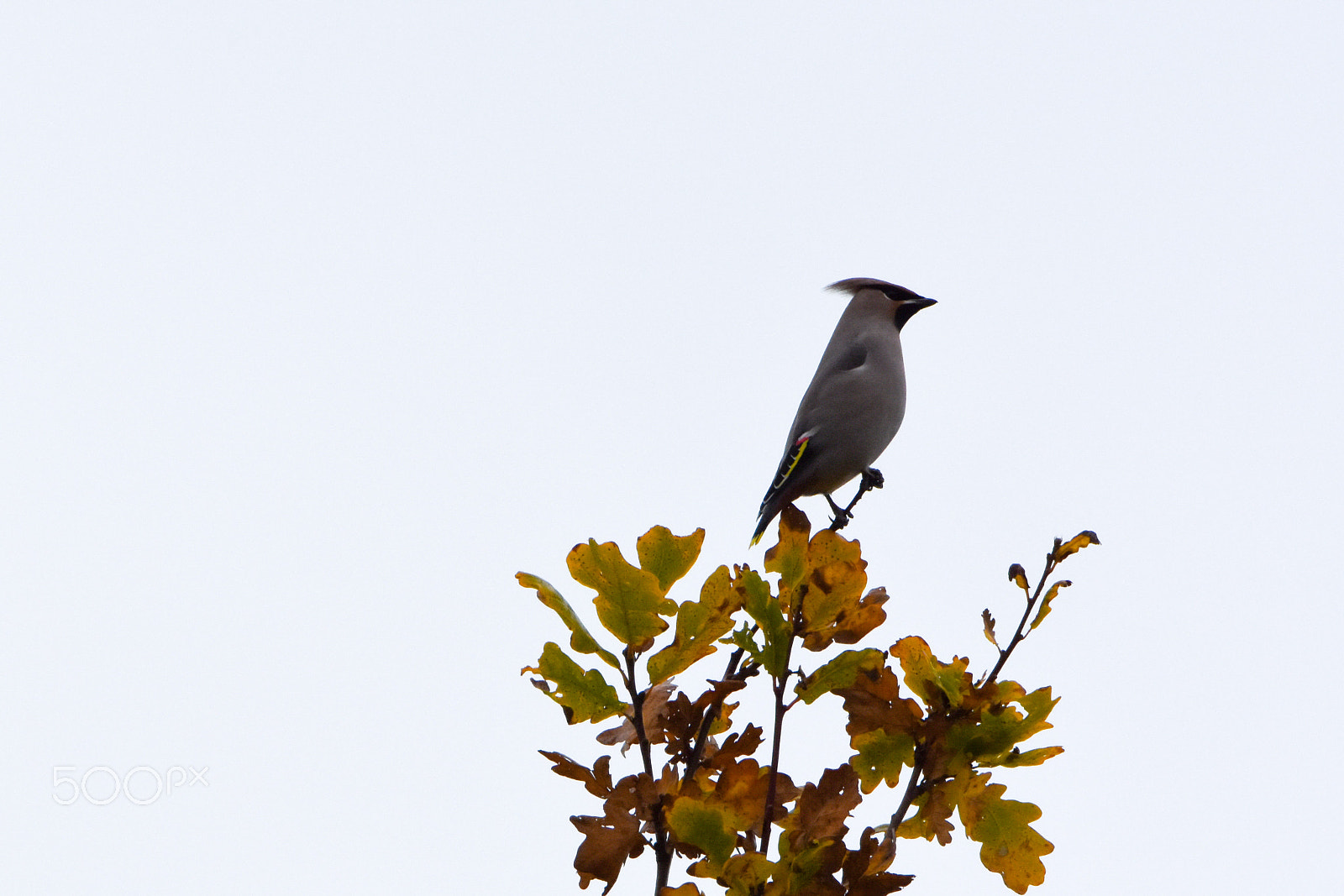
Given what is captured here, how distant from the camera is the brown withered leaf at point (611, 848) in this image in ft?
4.86

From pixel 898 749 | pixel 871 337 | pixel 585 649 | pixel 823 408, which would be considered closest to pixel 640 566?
pixel 585 649

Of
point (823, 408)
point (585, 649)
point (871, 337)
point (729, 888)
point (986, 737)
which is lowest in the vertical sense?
point (729, 888)

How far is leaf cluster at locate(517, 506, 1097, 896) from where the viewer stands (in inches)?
58.5

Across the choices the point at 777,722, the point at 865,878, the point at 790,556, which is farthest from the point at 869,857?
the point at 790,556

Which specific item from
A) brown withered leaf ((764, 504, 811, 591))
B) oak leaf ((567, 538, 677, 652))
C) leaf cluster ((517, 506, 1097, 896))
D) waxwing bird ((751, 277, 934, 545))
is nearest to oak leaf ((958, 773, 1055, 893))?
leaf cluster ((517, 506, 1097, 896))

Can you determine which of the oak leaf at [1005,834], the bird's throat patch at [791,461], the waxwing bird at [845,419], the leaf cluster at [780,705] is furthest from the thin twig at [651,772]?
the bird's throat patch at [791,461]

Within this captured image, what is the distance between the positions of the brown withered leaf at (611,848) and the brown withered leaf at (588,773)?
59mm

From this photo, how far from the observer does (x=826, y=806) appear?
1429 mm

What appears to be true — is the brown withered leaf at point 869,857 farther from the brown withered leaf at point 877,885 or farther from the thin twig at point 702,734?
the thin twig at point 702,734

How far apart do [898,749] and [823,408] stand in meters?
2.19

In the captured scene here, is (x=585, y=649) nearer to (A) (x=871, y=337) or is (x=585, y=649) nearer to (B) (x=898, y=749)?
(B) (x=898, y=749)

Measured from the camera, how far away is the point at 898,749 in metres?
1.59

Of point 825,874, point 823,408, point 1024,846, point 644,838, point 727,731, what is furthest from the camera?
point 823,408

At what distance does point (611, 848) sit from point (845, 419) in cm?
229
